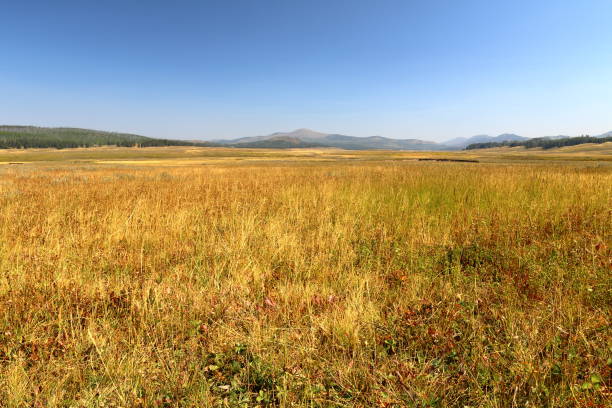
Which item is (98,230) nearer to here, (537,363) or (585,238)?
(537,363)

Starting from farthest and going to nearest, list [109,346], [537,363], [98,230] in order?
[98,230]
[109,346]
[537,363]

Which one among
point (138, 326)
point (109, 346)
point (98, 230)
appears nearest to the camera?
point (109, 346)

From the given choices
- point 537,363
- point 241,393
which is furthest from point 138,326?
point 537,363

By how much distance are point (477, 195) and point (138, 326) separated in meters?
8.42

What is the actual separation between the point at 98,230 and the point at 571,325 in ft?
23.3

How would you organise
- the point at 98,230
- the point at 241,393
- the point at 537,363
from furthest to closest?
1. the point at 98,230
2. the point at 537,363
3. the point at 241,393

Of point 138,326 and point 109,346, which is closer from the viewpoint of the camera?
point 109,346

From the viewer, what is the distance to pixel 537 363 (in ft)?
6.90

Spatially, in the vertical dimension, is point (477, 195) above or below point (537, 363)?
above

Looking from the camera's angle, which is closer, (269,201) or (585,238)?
(585,238)

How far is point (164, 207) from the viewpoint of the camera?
24.9ft

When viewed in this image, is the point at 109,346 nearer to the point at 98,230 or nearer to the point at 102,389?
the point at 102,389

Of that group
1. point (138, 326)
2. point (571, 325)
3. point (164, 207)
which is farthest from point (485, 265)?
point (164, 207)

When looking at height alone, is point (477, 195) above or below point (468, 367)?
above
